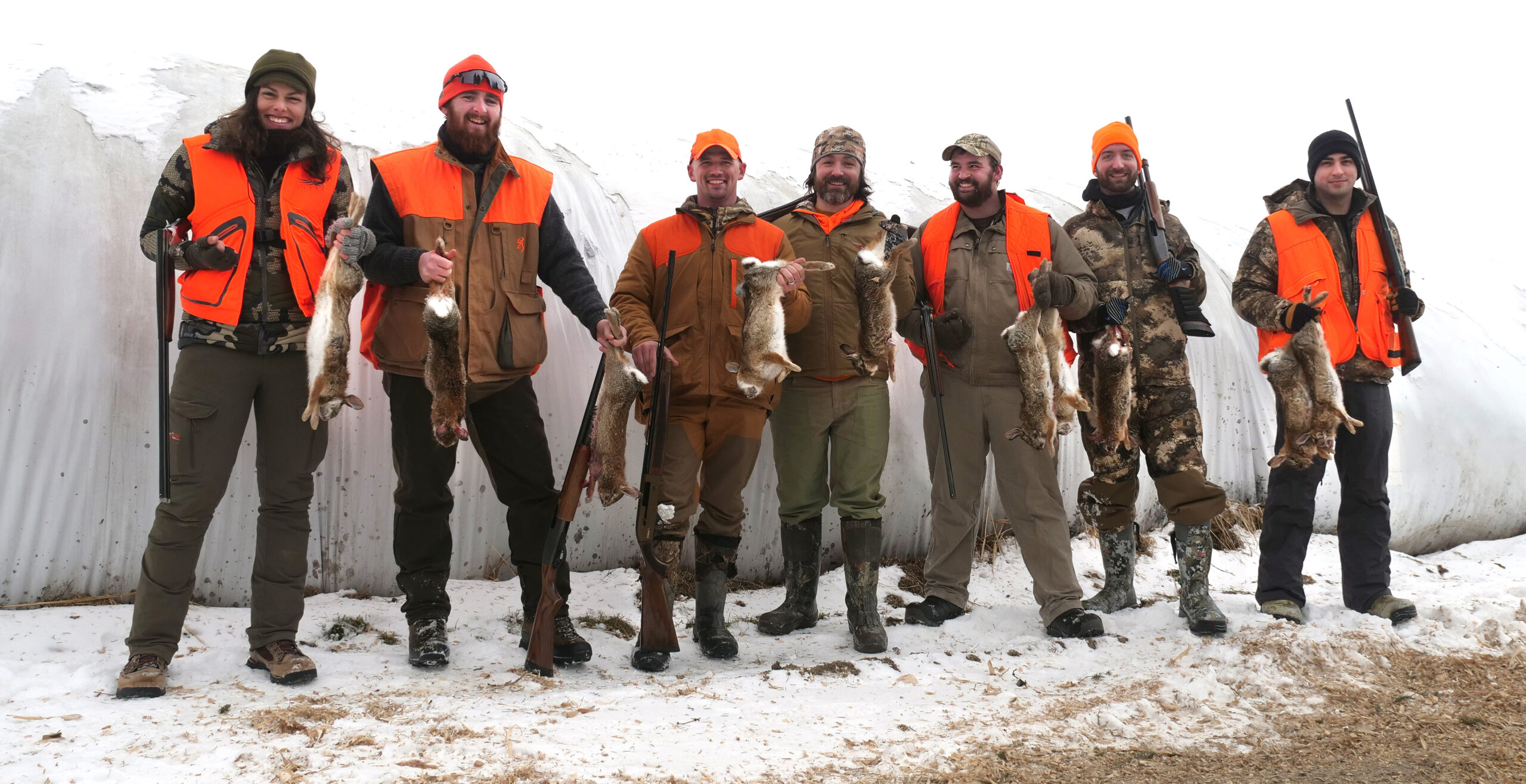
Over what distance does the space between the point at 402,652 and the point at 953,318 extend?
270cm

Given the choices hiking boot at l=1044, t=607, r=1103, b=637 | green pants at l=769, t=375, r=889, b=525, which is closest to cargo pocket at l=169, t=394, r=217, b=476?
green pants at l=769, t=375, r=889, b=525

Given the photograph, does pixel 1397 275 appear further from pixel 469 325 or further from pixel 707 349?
pixel 469 325

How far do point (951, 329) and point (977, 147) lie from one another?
87cm

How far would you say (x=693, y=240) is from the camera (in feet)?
13.3

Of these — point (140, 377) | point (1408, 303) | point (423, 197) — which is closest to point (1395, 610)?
point (1408, 303)

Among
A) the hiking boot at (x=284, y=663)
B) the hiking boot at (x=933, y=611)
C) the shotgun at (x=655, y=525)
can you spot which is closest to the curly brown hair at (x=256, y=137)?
the shotgun at (x=655, y=525)

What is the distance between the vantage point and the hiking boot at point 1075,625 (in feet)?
14.2

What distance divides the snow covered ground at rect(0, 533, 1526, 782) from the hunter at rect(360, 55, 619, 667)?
16.3 inches

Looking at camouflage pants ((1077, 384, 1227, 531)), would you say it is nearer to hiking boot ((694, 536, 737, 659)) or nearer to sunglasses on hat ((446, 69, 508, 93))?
hiking boot ((694, 536, 737, 659))

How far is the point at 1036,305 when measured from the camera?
14.0 feet

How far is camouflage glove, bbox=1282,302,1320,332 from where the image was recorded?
4.32 meters

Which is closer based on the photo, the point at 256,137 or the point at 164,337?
the point at 164,337

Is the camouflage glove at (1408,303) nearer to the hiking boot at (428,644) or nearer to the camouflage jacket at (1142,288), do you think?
the camouflage jacket at (1142,288)

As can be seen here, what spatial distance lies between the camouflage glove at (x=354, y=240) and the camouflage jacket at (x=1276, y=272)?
3.83 m
